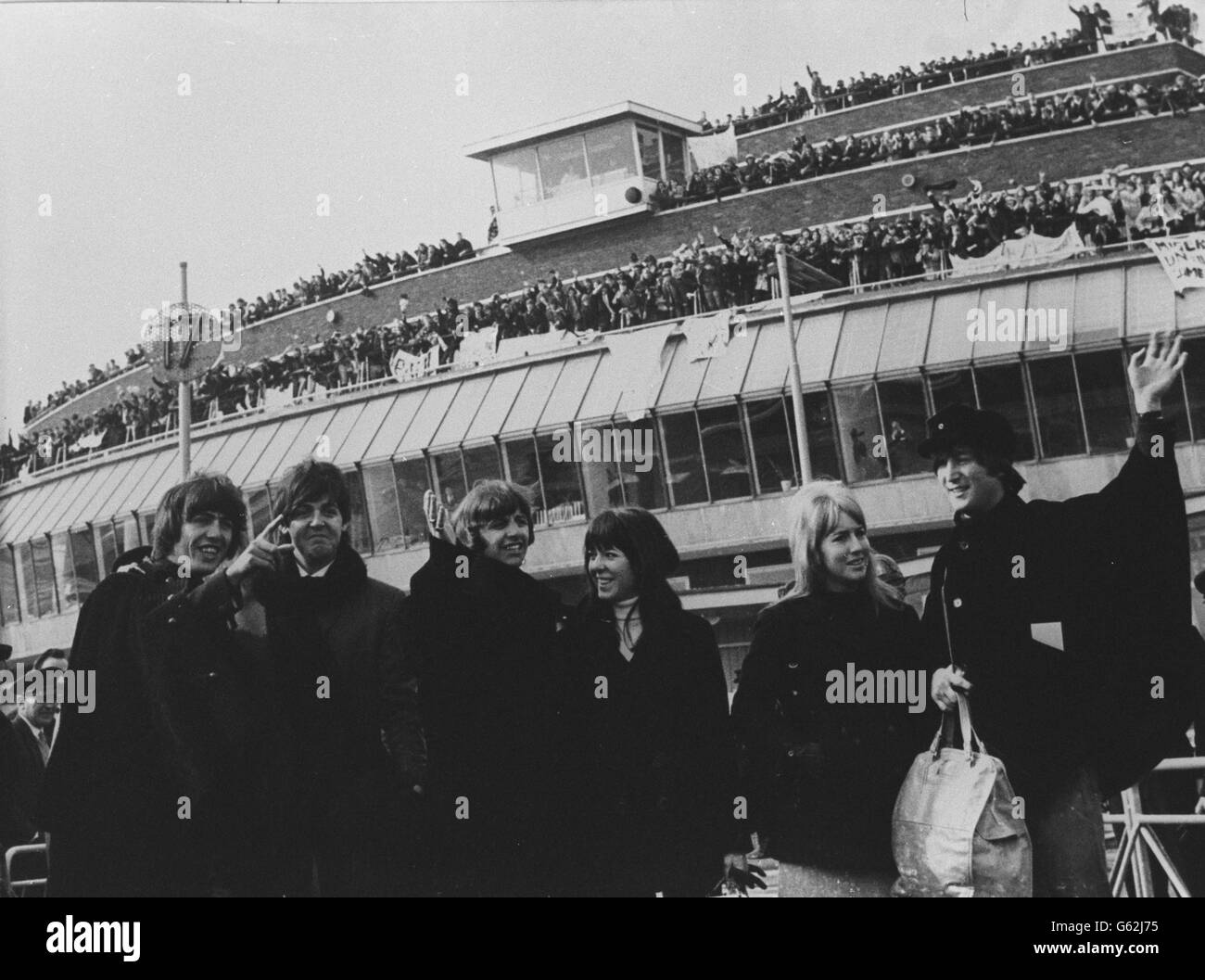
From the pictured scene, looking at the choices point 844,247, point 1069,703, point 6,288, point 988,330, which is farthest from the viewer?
point 6,288

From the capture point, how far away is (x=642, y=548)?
15.2ft

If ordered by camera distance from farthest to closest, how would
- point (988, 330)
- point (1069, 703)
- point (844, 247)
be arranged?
point (844, 247), point (988, 330), point (1069, 703)

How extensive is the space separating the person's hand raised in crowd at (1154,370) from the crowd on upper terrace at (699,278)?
44cm

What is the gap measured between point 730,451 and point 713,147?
52.2 inches

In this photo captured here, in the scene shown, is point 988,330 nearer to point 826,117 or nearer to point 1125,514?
point 1125,514

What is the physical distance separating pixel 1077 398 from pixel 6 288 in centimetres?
438

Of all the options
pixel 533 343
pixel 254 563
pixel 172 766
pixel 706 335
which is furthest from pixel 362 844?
pixel 706 335

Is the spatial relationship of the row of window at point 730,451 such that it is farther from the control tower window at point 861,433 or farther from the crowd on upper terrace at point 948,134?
the crowd on upper terrace at point 948,134

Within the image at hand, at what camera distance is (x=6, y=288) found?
5.47m

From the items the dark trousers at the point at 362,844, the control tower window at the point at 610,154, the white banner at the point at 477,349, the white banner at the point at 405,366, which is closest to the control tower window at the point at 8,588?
the dark trousers at the point at 362,844

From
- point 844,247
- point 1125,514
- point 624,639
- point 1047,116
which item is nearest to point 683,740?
point 624,639

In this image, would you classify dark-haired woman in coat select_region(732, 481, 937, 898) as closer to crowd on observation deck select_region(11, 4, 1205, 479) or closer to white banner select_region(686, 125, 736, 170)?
crowd on observation deck select_region(11, 4, 1205, 479)

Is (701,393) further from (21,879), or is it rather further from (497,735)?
(21,879)

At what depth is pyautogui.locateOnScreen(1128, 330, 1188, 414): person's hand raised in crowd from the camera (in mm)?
4426
